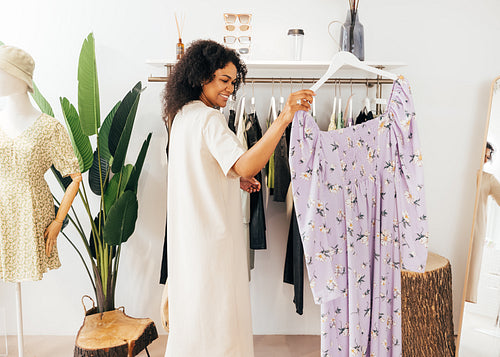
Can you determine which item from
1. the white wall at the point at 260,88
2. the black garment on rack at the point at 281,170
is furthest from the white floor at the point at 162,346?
the black garment on rack at the point at 281,170

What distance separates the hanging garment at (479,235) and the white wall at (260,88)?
218 millimetres

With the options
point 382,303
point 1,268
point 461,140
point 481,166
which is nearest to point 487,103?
point 461,140

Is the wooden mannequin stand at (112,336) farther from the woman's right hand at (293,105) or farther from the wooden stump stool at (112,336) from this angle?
the woman's right hand at (293,105)

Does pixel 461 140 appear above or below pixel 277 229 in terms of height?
above

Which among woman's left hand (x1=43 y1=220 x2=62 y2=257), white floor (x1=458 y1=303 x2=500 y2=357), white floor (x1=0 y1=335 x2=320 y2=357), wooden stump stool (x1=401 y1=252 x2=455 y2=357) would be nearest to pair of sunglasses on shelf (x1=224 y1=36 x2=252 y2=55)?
woman's left hand (x1=43 y1=220 x2=62 y2=257)

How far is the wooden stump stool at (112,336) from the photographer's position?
75.9 inches

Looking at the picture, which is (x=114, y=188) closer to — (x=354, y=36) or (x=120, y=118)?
(x=120, y=118)

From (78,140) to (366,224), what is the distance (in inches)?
58.3

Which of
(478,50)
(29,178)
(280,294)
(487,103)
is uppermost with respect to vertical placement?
(478,50)

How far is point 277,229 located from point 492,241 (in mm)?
1246

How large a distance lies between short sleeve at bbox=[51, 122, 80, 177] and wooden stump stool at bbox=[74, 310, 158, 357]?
2.65 feet

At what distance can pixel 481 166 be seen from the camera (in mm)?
2410

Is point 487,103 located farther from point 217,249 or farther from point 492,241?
point 217,249

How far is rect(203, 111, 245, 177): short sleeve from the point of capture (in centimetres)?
137
